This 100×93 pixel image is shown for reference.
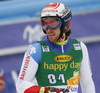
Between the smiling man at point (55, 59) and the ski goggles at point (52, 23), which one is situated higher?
the ski goggles at point (52, 23)

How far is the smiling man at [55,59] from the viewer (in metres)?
3.36

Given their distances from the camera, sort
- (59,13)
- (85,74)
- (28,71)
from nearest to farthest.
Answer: (28,71)
(59,13)
(85,74)

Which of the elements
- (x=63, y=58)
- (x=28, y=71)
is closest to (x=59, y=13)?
(x=63, y=58)

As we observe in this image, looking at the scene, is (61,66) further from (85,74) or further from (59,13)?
(59,13)

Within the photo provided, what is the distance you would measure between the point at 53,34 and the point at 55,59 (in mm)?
256

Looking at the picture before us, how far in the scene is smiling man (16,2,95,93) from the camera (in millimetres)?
3355

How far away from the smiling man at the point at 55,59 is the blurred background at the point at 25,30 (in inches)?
133

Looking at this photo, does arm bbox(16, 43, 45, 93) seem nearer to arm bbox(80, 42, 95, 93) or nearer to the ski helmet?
the ski helmet

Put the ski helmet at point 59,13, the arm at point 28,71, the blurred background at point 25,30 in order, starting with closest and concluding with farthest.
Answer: the arm at point 28,71
the ski helmet at point 59,13
the blurred background at point 25,30

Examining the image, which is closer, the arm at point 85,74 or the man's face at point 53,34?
the man's face at point 53,34

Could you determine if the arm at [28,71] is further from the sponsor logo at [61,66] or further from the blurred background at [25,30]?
the blurred background at [25,30]

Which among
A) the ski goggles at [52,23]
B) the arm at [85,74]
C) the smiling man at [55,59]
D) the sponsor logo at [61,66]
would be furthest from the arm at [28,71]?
the arm at [85,74]

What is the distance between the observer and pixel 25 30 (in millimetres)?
7016

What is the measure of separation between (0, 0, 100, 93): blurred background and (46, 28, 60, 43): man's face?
11.4 feet
